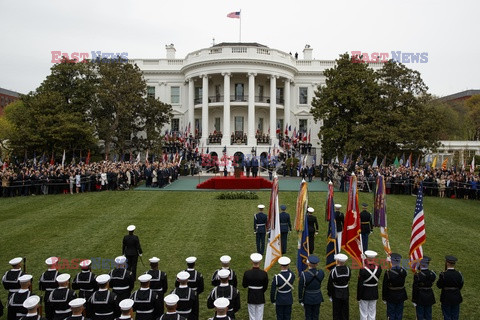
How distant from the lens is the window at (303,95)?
4678 cm

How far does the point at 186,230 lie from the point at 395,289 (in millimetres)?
9141

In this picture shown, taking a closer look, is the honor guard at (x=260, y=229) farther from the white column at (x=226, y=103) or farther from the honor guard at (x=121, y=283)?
the white column at (x=226, y=103)

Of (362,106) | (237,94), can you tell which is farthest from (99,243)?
(237,94)

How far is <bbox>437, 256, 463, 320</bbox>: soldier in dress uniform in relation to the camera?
22.4ft

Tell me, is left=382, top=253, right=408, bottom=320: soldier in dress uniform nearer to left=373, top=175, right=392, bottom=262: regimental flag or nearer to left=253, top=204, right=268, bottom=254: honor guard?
left=373, top=175, right=392, bottom=262: regimental flag

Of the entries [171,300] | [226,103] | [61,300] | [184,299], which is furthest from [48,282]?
[226,103]

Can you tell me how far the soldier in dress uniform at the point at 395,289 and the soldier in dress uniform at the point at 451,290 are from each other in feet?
2.45

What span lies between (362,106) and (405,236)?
21269 millimetres

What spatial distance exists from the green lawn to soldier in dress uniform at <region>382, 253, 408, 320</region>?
84cm

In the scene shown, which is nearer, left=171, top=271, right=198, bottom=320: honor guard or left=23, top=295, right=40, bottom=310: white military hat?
left=23, top=295, right=40, bottom=310: white military hat

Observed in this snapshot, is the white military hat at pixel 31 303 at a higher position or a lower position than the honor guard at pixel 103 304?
higher

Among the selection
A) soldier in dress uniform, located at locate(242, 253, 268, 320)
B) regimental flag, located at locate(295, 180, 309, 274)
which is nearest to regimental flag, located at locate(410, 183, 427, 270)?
regimental flag, located at locate(295, 180, 309, 274)

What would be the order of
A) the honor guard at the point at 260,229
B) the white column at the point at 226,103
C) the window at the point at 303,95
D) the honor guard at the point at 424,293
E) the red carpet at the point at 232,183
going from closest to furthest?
the honor guard at the point at 424,293, the honor guard at the point at 260,229, the red carpet at the point at 232,183, the white column at the point at 226,103, the window at the point at 303,95

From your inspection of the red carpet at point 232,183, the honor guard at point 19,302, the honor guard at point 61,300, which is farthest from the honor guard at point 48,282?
the red carpet at point 232,183
